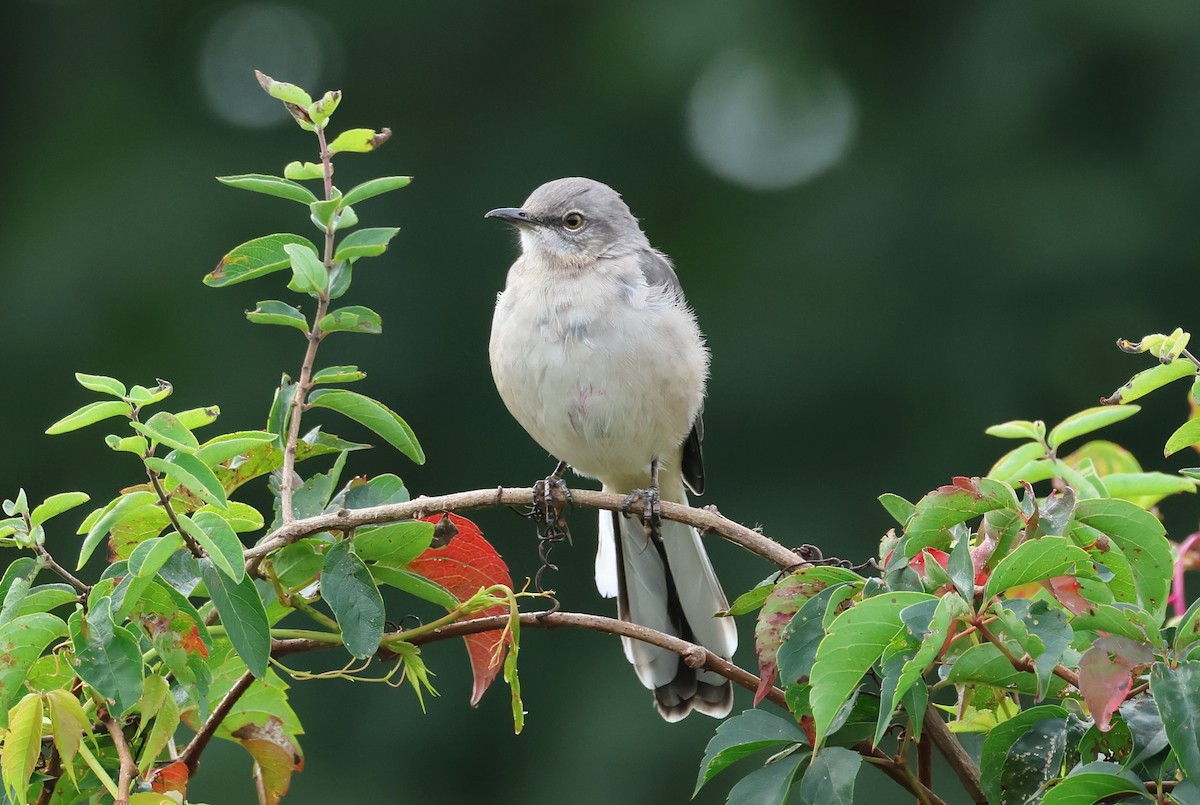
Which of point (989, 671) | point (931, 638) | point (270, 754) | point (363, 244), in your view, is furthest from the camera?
point (363, 244)

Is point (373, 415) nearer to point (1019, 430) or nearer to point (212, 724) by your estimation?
point (212, 724)

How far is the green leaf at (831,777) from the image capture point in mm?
1617

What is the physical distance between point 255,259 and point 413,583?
1.90 feet

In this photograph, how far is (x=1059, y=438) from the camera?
2.10 metres

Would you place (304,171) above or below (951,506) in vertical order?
above

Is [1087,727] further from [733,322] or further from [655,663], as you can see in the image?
[733,322]

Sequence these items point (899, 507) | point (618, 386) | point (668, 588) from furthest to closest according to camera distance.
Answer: point (618, 386)
point (668, 588)
point (899, 507)

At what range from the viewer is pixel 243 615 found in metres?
1.69

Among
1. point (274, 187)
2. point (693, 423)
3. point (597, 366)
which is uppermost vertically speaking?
point (274, 187)

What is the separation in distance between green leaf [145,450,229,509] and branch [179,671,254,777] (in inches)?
14.7

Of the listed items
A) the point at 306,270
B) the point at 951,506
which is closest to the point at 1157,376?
the point at 951,506

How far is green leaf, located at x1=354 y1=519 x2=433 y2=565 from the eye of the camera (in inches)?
74.0

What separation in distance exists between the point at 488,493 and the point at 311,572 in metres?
0.28

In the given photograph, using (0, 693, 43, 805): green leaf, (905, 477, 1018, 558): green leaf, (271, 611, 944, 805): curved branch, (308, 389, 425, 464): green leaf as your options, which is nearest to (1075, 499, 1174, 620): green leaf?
(905, 477, 1018, 558): green leaf
